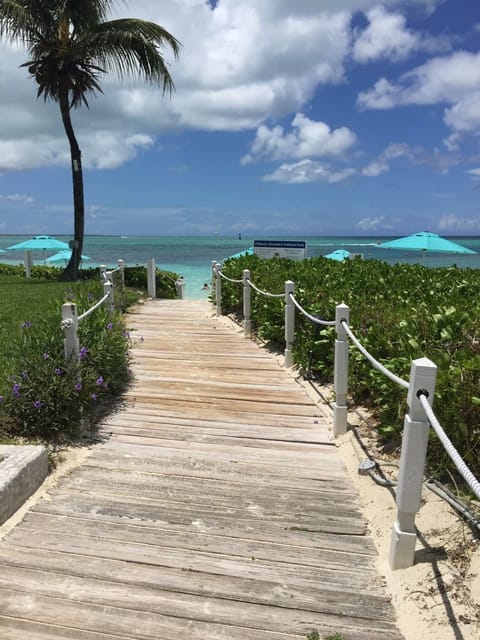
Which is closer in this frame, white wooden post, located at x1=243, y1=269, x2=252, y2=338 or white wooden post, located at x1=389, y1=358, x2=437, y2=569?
white wooden post, located at x1=389, y1=358, x2=437, y2=569

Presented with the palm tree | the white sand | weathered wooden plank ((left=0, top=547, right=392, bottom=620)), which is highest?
the palm tree

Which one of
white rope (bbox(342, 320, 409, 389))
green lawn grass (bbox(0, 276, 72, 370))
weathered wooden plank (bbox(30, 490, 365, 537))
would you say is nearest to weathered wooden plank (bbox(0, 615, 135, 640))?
weathered wooden plank (bbox(30, 490, 365, 537))

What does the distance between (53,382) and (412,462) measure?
3.18 metres

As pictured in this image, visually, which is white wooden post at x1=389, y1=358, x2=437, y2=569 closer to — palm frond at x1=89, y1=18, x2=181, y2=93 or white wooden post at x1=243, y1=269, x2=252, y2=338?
white wooden post at x1=243, y1=269, x2=252, y2=338

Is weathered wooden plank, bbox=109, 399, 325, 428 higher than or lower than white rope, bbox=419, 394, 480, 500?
lower

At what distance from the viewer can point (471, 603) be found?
2375mm

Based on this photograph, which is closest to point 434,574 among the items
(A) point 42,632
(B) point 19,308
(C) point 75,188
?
(A) point 42,632

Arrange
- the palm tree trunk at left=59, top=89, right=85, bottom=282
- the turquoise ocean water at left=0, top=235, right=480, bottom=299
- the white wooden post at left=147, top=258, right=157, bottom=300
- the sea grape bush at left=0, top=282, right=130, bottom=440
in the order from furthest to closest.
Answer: the turquoise ocean water at left=0, top=235, right=480, bottom=299 < the palm tree trunk at left=59, top=89, right=85, bottom=282 < the white wooden post at left=147, top=258, right=157, bottom=300 < the sea grape bush at left=0, top=282, right=130, bottom=440

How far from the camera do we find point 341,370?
4.64m

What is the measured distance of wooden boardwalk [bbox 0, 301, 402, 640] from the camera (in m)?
2.42

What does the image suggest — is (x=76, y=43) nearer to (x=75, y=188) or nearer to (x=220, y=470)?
(x=75, y=188)

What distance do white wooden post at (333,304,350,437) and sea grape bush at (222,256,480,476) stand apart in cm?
28

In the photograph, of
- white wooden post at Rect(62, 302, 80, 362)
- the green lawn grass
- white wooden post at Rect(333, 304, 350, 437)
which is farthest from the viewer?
the green lawn grass

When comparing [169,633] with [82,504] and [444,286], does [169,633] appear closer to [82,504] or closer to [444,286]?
[82,504]
